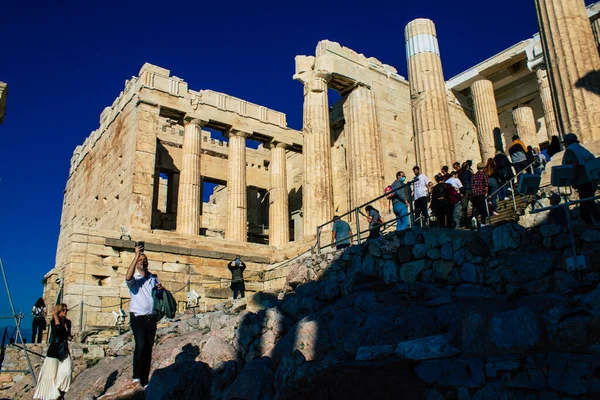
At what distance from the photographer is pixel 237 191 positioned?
23266mm

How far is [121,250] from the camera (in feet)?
56.0

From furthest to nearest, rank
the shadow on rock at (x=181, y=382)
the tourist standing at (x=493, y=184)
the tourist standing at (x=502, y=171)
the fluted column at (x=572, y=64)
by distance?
the tourist standing at (x=502, y=171)
the tourist standing at (x=493, y=184)
the fluted column at (x=572, y=64)
the shadow on rock at (x=181, y=382)

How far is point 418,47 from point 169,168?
14.4 meters

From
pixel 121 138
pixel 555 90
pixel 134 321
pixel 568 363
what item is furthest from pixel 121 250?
pixel 568 363

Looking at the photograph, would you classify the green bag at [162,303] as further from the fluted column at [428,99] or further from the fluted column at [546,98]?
the fluted column at [546,98]

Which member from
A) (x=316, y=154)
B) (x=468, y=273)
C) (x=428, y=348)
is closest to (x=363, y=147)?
(x=316, y=154)

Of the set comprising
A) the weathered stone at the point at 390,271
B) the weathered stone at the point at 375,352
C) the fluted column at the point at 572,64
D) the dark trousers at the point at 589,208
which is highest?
the fluted column at the point at 572,64

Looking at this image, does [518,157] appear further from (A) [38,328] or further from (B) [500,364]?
(A) [38,328]

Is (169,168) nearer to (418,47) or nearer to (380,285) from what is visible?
(418,47)

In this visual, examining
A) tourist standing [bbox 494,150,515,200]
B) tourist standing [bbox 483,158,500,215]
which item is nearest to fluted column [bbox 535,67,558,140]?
tourist standing [bbox 494,150,515,200]

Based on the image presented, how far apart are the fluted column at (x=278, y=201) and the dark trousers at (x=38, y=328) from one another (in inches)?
401

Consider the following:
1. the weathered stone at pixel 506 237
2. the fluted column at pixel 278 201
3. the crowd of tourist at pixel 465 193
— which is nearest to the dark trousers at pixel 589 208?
the weathered stone at pixel 506 237

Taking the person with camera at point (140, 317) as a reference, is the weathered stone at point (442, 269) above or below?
above

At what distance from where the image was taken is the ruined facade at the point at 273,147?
641 inches
